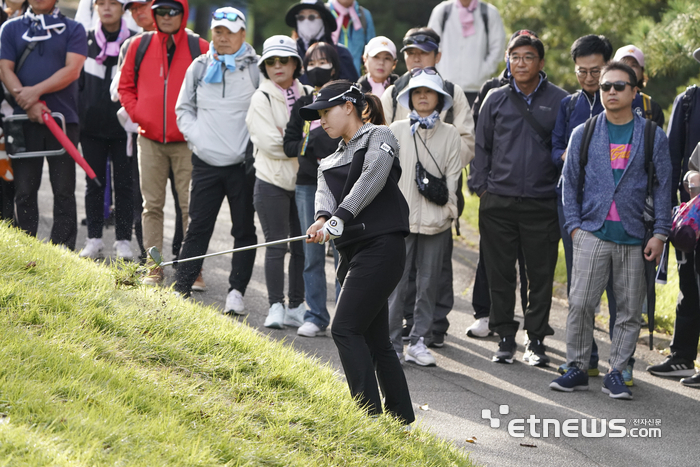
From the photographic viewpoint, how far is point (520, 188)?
6707 mm

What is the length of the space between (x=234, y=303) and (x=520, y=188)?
8.51ft

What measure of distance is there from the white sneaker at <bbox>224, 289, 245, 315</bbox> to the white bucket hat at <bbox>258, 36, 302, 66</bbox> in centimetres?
198

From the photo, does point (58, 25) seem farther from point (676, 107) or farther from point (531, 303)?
point (676, 107)

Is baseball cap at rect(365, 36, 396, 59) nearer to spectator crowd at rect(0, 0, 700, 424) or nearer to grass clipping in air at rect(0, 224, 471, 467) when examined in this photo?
spectator crowd at rect(0, 0, 700, 424)

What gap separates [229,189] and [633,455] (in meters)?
4.06

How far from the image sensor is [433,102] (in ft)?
21.2

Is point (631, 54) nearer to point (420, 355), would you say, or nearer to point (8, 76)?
point (420, 355)

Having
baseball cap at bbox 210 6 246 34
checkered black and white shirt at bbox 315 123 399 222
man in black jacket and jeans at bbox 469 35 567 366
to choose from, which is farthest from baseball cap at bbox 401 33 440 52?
checkered black and white shirt at bbox 315 123 399 222

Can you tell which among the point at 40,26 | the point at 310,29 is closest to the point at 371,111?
the point at 310,29

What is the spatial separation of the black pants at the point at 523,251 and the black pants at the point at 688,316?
100cm

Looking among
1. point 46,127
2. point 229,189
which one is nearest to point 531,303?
point 229,189

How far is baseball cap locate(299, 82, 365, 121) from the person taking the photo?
4.61 metres

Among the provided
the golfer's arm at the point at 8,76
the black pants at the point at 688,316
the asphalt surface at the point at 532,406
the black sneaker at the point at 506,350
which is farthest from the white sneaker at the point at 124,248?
the black pants at the point at 688,316

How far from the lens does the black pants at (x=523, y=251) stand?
674 centimetres
